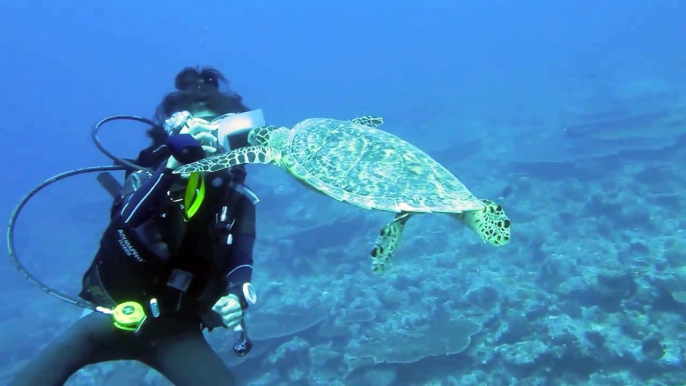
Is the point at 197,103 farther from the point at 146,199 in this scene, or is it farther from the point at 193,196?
the point at 146,199

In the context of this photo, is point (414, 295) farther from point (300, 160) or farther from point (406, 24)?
point (406, 24)

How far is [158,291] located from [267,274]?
29.4 feet

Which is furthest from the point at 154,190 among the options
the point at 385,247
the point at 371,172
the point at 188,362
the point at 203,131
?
the point at 385,247

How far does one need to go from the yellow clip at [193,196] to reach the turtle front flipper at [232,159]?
0.85 ft

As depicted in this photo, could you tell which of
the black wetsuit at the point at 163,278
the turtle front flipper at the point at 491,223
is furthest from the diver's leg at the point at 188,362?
the turtle front flipper at the point at 491,223

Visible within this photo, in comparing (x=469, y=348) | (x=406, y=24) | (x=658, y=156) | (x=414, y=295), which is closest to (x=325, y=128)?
(x=469, y=348)

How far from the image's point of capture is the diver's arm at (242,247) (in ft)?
11.5

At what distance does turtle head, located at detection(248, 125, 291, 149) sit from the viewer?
12.5 ft

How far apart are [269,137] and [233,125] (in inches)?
17.8

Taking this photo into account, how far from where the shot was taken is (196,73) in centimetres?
430

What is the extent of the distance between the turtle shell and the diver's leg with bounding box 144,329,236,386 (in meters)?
1.62

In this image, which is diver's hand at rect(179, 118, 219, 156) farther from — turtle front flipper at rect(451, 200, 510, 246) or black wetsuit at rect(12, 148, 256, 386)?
turtle front flipper at rect(451, 200, 510, 246)

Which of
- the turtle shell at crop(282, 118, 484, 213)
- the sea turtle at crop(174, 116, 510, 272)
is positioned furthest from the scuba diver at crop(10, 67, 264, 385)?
the turtle shell at crop(282, 118, 484, 213)

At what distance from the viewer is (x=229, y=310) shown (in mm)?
3162
